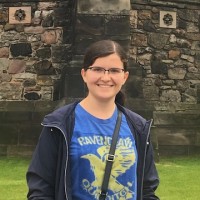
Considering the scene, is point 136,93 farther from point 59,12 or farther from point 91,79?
point 91,79

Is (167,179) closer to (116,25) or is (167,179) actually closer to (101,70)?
(116,25)

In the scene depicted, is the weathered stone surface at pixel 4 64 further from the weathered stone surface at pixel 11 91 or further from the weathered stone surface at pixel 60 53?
the weathered stone surface at pixel 60 53

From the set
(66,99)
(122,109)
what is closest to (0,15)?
(66,99)

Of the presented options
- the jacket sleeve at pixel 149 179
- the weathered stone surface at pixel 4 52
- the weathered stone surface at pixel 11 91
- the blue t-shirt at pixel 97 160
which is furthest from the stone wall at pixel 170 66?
the blue t-shirt at pixel 97 160

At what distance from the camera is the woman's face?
2143 millimetres

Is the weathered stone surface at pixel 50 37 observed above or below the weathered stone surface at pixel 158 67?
above

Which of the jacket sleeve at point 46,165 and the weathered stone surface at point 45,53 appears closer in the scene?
the jacket sleeve at point 46,165

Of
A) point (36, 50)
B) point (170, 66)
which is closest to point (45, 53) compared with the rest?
point (36, 50)

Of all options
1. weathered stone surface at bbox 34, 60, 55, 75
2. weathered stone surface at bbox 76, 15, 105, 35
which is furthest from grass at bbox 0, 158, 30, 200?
weathered stone surface at bbox 76, 15, 105, 35

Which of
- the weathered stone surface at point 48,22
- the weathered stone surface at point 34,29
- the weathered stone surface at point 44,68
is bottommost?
the weathered stone surface at point 44,68

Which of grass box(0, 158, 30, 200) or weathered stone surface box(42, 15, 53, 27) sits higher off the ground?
weathered stone surface box(42, 15, 53, 27)

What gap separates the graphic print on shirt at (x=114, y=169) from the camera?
80.1 inches

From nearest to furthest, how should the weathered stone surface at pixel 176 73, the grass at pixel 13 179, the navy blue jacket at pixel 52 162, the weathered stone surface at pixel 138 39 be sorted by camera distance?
the navy blue jacket at pixel 52 162 < the grass at pixel 13 179 < the weathered stone surface at pixel 138 39 < the weathered stone surface at pixel 176 73

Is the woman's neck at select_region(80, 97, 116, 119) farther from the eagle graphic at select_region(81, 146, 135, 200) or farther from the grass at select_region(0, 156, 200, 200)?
the grass at select_region(0, 156, 200, 200)
